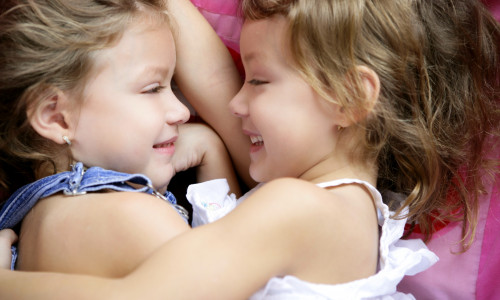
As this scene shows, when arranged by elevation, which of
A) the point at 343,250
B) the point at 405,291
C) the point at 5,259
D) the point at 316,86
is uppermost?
the point at 316,86

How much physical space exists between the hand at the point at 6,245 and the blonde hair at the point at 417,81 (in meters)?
0.62

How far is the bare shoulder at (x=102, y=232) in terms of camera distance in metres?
1.03

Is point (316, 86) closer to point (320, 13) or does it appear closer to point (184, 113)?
point (320, 13)

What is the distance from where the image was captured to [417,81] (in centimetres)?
125

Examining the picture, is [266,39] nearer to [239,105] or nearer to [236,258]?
[239,105]

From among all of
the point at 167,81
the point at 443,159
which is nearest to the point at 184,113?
the point at 167,81

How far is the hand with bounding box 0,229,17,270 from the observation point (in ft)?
3.75

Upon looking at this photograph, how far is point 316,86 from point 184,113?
0.92 ft

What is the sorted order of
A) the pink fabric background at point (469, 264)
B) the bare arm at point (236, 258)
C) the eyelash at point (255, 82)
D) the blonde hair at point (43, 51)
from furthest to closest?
1. the pink fabric background at point (469, 264)
2. the eyelash at point (255, 82)
3. the blonde hair at point (43, 51)
4. the bare arm at point (236, 258)

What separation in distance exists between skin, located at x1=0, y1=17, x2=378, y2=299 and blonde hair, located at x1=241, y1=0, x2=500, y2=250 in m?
0.04

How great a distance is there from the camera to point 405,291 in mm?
1402


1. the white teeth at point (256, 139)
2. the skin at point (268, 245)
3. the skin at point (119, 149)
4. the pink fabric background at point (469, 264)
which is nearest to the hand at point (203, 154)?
the skin at point (119, 149)

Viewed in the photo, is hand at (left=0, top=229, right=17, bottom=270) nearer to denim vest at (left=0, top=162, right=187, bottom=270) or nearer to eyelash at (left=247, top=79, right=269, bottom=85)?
denim vest at (left=0, top=162, right=187, bottom=270)

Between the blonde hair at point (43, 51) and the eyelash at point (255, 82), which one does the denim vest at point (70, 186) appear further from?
the eyelash at point (255, 82)
